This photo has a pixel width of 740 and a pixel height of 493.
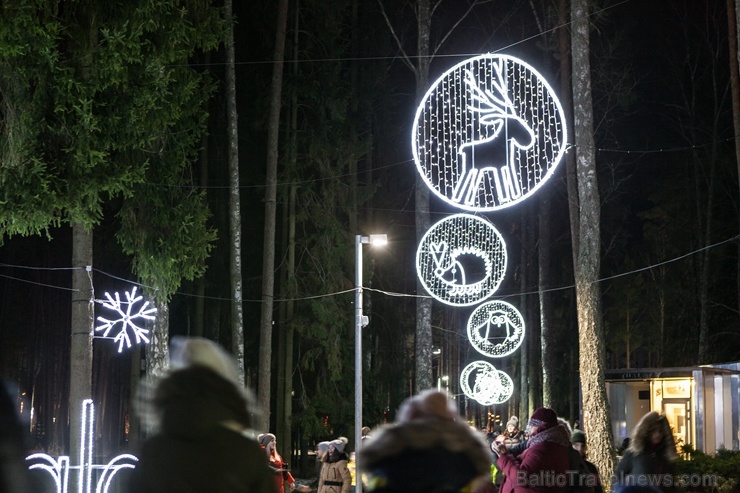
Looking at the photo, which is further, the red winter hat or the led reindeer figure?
the led reindeer figure

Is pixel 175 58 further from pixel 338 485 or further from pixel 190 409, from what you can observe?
pixel 190 409

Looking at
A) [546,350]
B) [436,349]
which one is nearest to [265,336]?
[546,350]

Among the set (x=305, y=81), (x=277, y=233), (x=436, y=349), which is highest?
(x=305, y=81)

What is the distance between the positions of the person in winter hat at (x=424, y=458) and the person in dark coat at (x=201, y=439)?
1.45ft

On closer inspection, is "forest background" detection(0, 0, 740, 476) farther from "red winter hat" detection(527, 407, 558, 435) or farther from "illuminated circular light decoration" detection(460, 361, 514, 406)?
"red winter hat" detection(527, 407, 558, 435)

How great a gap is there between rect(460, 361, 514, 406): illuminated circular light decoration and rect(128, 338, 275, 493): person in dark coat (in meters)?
24.3

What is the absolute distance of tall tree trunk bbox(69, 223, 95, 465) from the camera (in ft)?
56.6

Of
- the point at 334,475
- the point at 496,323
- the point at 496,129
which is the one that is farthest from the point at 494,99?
the point at 496,323

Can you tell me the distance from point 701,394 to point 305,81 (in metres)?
15.2

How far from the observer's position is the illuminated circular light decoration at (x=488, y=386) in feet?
91.7

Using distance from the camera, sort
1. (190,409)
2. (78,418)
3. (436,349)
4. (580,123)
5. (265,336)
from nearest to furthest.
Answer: (190,409)
(78,418)
(580,123)
(265,336)
(436,349)

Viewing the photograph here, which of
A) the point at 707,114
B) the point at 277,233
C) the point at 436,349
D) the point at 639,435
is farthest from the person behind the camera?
the point at 436,349

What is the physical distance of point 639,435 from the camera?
7.72 m

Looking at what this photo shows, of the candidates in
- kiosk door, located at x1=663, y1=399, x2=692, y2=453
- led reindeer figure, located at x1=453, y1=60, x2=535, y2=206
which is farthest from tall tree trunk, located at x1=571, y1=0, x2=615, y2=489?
kiosk door, located at x1=663, y1=399, x2=692, y2=453
